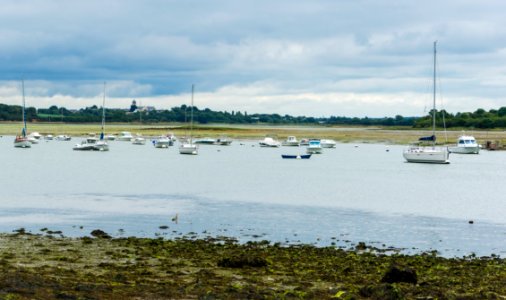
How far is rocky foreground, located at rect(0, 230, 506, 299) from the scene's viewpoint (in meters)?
19.6

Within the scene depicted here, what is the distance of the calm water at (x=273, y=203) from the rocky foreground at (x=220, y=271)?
4361mm

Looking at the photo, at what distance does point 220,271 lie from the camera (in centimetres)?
2455

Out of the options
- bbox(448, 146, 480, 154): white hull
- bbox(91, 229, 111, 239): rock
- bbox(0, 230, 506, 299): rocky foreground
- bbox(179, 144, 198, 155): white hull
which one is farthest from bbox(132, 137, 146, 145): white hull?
bbox(0, 230, 506, 299): rocky foreground

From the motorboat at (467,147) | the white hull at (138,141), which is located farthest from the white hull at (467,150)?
the white hull at (138,141)

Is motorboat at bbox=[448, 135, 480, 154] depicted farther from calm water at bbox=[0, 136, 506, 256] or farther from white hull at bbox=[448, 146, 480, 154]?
calm water at bbox=[0, 136, 506, 256]

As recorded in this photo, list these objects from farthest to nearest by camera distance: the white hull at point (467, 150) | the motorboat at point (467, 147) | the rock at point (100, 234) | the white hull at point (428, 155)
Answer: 1. the white hull at point (467, 150)
2. the motorboat at point (467, 147)
3. the white hull at point (428, 155)
4. the rock at point (100, 234)

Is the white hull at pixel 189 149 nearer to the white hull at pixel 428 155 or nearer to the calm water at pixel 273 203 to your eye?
the calm water at pixel 273 203

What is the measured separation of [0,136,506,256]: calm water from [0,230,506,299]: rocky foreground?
4361 mm

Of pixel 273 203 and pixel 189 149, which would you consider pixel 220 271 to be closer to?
pixel 273 203

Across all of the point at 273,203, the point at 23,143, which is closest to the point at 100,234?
the point at 273,203

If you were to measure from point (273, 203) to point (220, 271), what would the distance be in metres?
31.1

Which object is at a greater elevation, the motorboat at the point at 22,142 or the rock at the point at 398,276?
the rock at the point at 398,276

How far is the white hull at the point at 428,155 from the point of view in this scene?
108 metres

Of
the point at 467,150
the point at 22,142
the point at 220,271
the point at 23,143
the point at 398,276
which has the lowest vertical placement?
the point at 467,150
